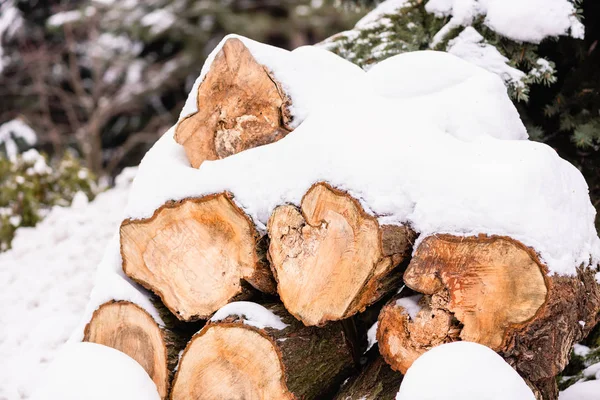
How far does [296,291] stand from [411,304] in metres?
0.35

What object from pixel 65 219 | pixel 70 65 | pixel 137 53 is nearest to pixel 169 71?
pixel 137 53

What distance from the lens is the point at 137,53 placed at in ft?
29.0

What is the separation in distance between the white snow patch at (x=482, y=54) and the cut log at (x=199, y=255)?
1.36 metres

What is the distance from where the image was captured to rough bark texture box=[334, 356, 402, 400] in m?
1.74

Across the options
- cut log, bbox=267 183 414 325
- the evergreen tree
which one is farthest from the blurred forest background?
cut log, bbox=267 183 414 325

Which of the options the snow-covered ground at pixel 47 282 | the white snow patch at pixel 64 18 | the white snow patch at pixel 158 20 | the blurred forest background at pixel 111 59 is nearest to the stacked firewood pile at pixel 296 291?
the snow-covered ground at pixel 47 282

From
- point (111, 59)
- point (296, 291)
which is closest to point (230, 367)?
point (296, 291)

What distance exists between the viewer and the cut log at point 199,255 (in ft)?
5.92

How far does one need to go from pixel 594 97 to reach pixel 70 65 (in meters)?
8.02

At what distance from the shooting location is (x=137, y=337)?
1.96 meters

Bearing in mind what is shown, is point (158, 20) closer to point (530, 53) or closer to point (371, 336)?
point (530, 53)

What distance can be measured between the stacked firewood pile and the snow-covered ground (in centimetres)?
80

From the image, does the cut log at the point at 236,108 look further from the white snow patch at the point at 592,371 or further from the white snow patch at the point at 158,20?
the white snow patch at the point at 158,20

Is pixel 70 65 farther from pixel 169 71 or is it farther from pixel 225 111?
pixel 225 111
